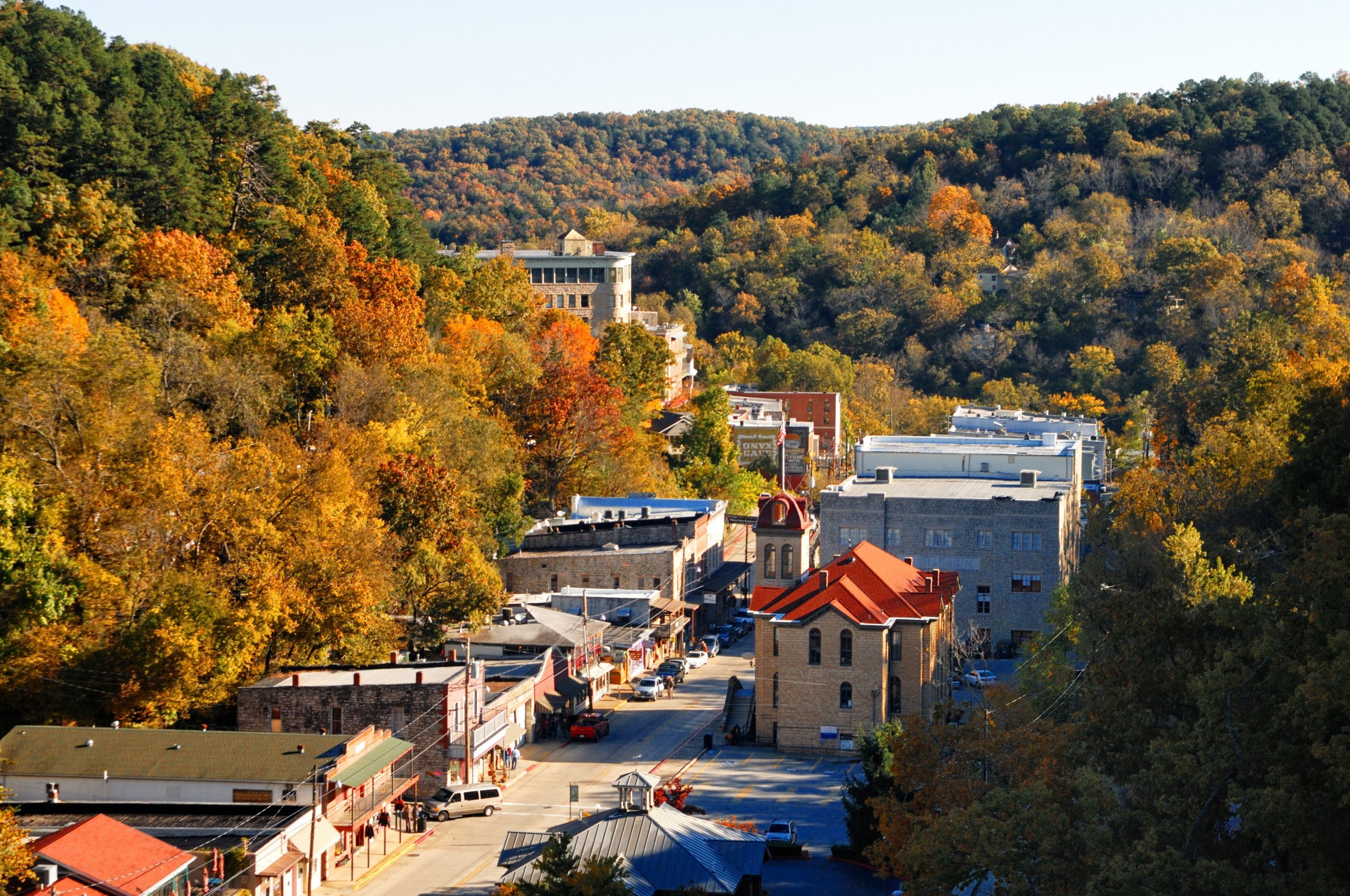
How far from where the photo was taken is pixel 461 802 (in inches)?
1902

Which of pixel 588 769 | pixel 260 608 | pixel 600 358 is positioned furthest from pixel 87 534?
pixel 600 358

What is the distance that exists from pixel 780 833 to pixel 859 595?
41.7 feet

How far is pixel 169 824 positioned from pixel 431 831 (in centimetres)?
830

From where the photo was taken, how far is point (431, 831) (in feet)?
152

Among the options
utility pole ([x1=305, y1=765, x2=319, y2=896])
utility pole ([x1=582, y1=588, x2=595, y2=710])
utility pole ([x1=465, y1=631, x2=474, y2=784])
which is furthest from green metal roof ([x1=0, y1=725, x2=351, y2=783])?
utility pole ([x1=582, y1=588, x2=595, y2=710])

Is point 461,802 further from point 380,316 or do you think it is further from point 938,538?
point 938,538

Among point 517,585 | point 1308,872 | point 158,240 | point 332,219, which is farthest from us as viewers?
point 332,219

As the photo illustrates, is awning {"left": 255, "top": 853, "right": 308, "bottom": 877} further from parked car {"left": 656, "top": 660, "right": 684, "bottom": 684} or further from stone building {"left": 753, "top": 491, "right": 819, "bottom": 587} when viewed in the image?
stone building {"left": 753, "top": 491, "right": 819, "bottom": 587}

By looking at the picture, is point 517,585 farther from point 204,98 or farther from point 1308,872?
point 1308,872

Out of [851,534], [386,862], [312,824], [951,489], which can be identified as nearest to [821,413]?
[951,489]

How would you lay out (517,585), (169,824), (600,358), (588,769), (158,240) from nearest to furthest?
(169,824), (588,769), (158,240), (517,585), (600,358)

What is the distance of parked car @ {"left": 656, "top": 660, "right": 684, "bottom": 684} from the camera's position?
6694 cm

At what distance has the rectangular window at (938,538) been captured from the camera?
72375 millimetres

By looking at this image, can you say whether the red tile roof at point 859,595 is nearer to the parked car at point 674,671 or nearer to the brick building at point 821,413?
Answer: the parked car at point 674,671
